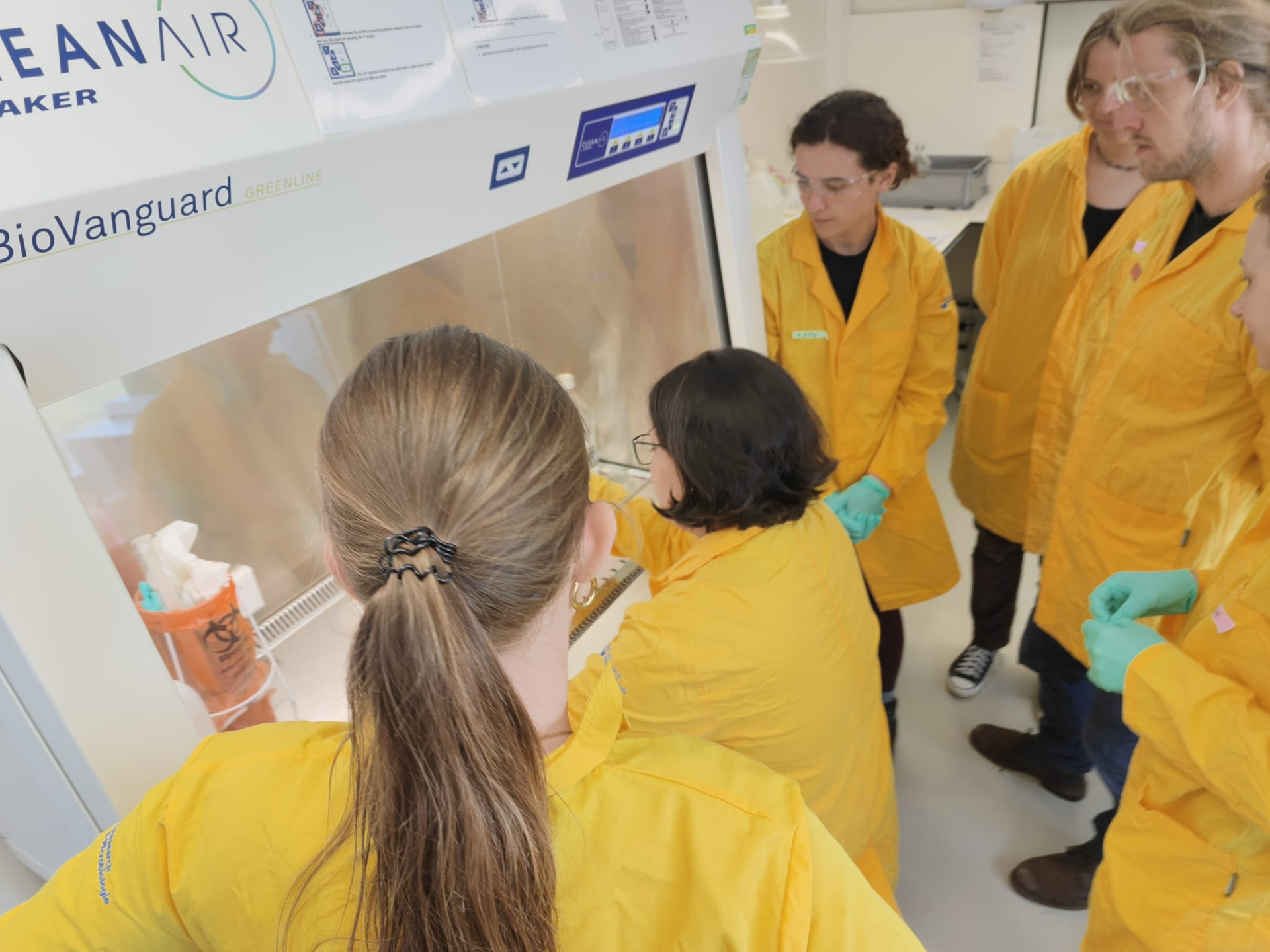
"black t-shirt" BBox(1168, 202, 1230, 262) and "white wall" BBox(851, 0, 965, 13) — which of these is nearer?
"black t-shirt" BBox(1168, 202, 1230, 262)

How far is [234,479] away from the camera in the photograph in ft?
4.18

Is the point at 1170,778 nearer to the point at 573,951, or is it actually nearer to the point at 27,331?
the point at 573,951

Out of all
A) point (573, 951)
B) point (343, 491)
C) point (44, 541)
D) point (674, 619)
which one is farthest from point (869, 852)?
point (44, 541)

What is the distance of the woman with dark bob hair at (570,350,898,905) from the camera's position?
992mm

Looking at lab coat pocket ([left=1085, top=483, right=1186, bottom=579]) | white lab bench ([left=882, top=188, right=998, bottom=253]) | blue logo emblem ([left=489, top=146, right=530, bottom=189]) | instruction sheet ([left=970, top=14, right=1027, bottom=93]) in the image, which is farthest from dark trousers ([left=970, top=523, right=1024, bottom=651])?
instruction sheet ([left=970, top=14, right=1027, bottom=93])

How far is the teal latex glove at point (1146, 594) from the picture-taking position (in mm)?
1173

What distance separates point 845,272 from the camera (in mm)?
1721

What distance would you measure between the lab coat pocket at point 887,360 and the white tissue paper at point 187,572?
127 cm

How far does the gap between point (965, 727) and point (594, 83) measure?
181 cm

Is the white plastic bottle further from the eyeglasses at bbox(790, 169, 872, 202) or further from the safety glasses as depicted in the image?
the eyeglasses at bbox(790, 169, 872, 202)

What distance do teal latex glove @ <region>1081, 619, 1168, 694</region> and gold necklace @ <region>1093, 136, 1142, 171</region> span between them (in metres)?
1.05

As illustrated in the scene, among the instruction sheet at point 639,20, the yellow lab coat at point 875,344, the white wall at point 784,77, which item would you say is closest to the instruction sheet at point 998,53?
the white wall at point 784,77

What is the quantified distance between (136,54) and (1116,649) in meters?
1.23

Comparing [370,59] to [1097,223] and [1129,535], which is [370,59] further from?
[1097,223]
